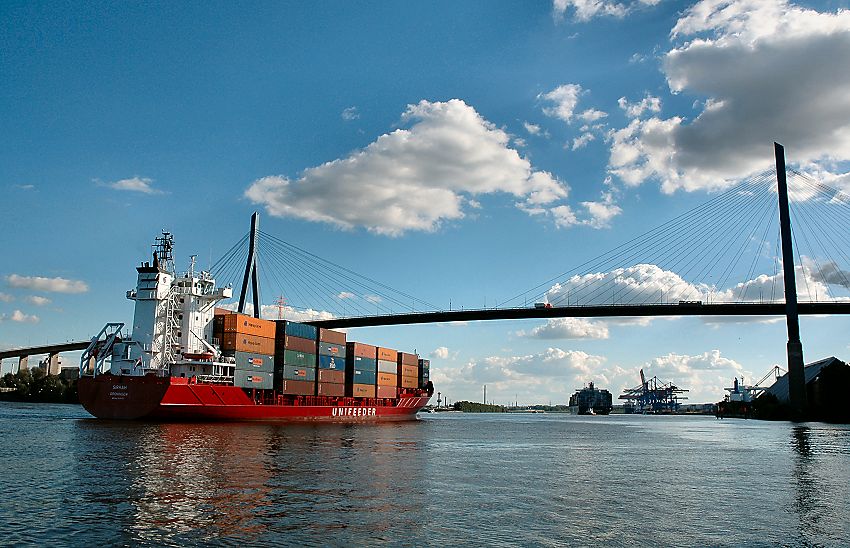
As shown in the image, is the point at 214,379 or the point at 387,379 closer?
the point at 214,379

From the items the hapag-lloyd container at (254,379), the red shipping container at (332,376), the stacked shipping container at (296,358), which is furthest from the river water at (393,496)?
the red shipping container at (332,376)

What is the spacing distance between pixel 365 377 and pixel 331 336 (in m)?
7.66

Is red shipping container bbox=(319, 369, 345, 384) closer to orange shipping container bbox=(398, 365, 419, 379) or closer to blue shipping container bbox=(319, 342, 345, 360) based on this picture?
blue shipping container bbox=(319, 342, 345, 360)

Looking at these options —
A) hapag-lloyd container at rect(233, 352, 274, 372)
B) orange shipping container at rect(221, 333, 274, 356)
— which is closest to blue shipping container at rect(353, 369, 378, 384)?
hapag-lloyd container at rect(233, 352, 274, 372)

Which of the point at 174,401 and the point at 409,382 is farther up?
the point at 409,382

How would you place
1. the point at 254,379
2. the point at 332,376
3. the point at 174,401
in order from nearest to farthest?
the point at 174,401 → the point at 254,379 → the point at 332,376

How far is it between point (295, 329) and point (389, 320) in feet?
121

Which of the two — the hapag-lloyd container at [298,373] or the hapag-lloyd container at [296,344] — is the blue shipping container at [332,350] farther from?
the hapag-lloyd container at [298,373]

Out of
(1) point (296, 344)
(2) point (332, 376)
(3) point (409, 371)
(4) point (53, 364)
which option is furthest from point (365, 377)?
(4) point (53, 364)

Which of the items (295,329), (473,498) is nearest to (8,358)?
(295,329)

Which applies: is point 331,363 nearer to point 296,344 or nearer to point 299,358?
point 299,358

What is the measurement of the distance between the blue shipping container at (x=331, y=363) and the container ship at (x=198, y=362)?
7.4 inches

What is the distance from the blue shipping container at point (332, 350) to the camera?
6322 cm

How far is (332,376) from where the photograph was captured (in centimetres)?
6488
